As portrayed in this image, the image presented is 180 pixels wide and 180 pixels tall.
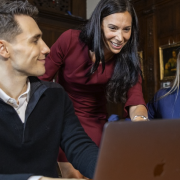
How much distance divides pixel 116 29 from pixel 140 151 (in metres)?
1.19

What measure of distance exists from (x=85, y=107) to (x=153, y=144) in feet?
4.34

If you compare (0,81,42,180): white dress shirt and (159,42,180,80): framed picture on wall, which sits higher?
(159,42,180,80): framed picture on wall

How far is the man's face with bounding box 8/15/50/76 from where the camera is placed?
1263 millimetres

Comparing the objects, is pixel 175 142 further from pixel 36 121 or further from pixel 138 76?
pixel 138 76

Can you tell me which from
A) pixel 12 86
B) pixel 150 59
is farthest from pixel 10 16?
pixel 150 59

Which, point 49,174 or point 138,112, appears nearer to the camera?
point 49,174

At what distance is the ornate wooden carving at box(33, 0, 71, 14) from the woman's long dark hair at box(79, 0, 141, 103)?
4.19m

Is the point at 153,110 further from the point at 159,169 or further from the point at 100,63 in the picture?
the point at 159,169

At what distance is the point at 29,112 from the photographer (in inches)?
46.5

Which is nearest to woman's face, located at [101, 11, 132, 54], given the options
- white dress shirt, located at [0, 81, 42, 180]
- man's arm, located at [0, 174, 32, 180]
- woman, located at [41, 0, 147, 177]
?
woman, located at [41, 0, 147, 177]

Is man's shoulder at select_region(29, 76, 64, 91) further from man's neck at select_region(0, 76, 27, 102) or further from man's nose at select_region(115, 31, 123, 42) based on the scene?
man's nose at select_region(115, 31, 123, 42)

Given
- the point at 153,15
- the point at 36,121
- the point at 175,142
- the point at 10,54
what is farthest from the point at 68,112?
the point at 153,15

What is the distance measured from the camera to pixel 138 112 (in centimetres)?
169

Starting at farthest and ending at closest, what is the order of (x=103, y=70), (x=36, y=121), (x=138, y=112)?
(x=103, y=70) < (x=138, y=112) < (x=36, y=121)
